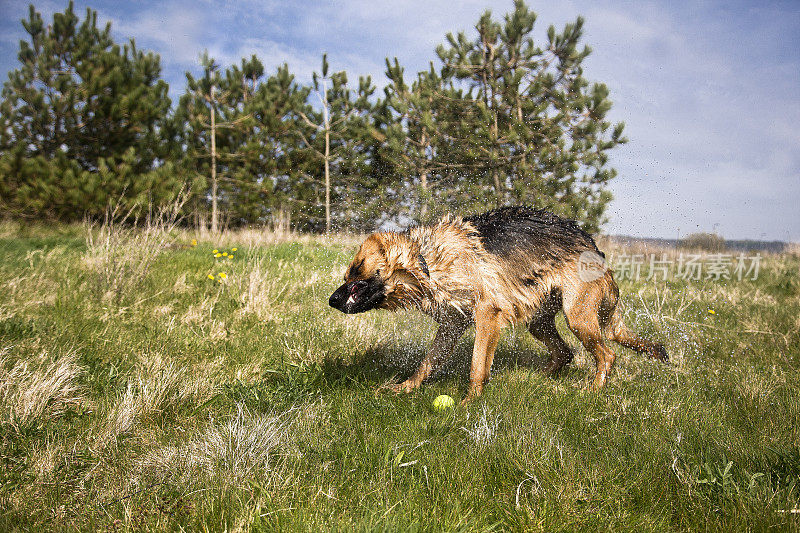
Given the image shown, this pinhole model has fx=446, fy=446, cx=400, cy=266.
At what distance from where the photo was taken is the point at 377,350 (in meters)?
4.28

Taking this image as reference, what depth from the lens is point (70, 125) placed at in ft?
52.6

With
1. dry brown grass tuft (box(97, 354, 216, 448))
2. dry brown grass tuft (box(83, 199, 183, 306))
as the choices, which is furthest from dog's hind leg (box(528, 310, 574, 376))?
dry brown grass tuft (box(83, 199, 183, 306))

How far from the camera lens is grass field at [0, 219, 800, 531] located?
1946 millimetres

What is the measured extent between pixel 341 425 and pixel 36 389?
1895 mm

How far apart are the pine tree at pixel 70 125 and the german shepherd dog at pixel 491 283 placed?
1443 cm

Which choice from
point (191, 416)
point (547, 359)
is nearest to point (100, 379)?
point (191, 416)

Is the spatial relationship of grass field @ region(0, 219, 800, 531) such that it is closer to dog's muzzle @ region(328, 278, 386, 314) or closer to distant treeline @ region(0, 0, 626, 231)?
dog's muzzle @ region(328, 278, 386, 314)

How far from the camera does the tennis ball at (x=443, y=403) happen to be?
3199 mm

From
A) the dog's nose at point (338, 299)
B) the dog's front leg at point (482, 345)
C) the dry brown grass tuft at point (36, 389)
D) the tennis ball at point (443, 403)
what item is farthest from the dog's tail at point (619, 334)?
the dry brown grass tuft at point (36, 389)

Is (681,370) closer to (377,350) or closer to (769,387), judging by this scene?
(769,387)

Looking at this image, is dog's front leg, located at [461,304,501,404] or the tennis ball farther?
dog's front leg, located at [461,304,501,404]

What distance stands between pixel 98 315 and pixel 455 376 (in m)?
3.61

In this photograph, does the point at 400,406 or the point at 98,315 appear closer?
the point at 400,406

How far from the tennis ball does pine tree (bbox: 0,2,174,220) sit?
14853 millimetres
